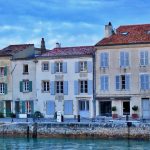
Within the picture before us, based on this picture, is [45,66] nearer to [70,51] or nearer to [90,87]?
[70,51]

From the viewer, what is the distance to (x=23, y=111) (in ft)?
206

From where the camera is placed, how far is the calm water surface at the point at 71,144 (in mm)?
42622

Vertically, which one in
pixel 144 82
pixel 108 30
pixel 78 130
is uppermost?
pixel 108 30

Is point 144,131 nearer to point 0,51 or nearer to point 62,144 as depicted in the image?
point 62,144

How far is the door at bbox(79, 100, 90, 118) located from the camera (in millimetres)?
59266

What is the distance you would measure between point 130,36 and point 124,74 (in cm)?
402

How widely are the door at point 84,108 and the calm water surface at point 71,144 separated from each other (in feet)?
34.4

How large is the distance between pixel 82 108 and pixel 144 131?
1488cm

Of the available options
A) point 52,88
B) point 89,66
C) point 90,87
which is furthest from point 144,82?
point 52,88

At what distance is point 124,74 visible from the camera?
57844mm

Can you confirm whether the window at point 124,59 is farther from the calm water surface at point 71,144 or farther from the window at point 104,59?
the calm water surface at point 71,144

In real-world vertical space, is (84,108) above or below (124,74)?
below

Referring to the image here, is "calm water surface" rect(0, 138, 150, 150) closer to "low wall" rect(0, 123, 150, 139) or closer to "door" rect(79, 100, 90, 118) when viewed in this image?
"low wall" rect(0, 123, 150, 139)

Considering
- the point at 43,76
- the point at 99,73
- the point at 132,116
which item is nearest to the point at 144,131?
the point at 132,116
